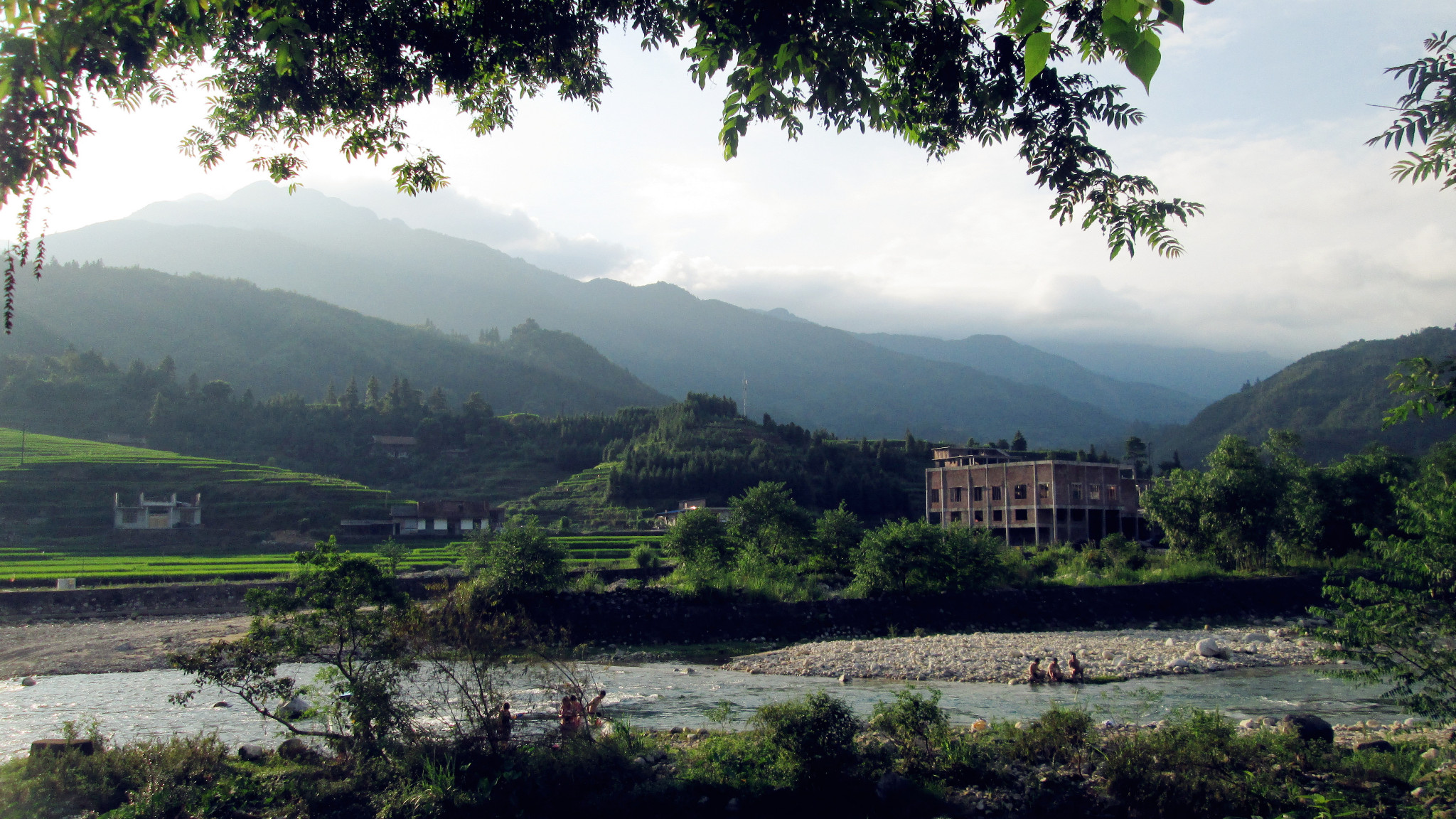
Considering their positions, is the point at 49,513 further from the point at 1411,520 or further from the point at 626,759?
the point at 1411,520

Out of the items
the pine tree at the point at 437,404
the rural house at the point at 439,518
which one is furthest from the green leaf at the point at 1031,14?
the pine tree at the point at 437,404

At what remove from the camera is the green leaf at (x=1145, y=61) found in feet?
6.88

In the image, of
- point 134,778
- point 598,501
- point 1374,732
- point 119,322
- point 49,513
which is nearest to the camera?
point 134,778

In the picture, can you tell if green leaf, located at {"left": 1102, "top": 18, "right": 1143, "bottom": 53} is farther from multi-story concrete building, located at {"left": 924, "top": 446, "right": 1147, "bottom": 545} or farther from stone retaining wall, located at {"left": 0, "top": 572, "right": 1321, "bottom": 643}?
multi-story concrete building, located at {"left": 924, "top": 446, "right": 1147, "bottom": 545}

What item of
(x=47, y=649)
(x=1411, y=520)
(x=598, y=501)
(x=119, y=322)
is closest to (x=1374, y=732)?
(x=1411, y=520)

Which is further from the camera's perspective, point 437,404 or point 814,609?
point 437,404

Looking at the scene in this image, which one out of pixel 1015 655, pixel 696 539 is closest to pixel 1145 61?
pixel 1015 655

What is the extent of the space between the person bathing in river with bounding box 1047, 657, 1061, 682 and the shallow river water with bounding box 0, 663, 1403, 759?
1.80 feet

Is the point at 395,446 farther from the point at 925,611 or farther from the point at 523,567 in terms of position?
the point at 925,611

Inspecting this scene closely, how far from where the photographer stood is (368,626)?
10.8 metres

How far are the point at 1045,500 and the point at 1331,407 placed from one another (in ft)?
273

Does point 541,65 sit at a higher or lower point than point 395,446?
higher

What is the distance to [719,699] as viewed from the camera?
20.4 metres

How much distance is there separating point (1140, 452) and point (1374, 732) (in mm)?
119686
